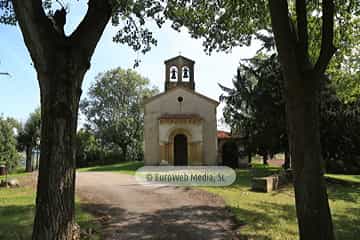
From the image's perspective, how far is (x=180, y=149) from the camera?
1115 inches

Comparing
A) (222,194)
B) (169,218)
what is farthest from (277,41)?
(222,194)

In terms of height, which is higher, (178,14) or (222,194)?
(178,14)

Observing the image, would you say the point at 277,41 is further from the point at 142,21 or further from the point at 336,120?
the point at 336,120

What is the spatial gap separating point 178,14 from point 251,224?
20.7 ft

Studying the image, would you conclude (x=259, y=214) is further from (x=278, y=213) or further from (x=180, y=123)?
(x=180, y=123)

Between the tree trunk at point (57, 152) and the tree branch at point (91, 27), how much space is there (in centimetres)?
29

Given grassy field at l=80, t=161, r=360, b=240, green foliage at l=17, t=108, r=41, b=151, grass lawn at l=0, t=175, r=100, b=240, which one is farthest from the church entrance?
green foliage at l=17, t=108, r=41, b=151

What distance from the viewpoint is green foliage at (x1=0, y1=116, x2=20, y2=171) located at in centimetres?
3744

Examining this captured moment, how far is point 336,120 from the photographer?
19.5 m

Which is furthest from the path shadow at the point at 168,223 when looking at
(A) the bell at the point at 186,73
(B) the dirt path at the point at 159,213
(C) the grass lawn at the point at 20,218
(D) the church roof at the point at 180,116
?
(A) the bell at the point at 186,73

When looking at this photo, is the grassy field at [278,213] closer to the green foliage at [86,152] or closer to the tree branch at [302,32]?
the tree branch at [302,32]

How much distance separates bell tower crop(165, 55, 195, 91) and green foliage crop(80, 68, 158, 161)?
65.2ft

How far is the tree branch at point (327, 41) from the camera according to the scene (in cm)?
524

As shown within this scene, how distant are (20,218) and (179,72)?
22.8 meters
